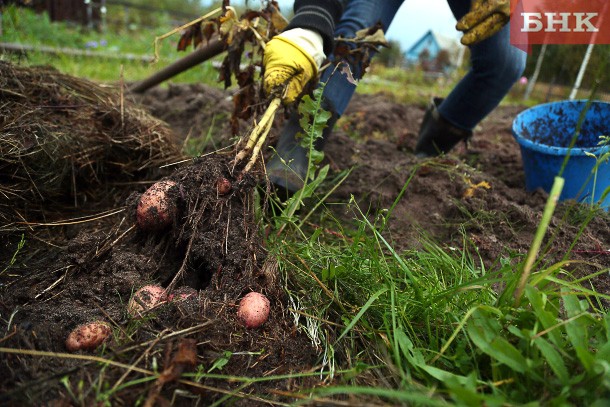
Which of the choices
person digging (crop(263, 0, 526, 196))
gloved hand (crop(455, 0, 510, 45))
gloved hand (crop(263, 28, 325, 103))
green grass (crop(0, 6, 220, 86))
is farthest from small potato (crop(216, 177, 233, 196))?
green grass (crop(0, 6, 220, 86))

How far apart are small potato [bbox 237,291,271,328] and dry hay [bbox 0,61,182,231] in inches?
35.9

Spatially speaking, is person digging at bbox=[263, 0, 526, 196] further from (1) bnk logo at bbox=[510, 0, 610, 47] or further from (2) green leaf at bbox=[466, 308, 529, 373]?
(2) green leaf at bbox=[466, 308, 529, 373]

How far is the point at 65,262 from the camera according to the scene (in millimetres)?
1386

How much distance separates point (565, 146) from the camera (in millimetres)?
2432

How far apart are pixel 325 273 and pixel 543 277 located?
59 centimetres

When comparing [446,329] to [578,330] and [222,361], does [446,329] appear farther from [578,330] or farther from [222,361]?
[222,361]

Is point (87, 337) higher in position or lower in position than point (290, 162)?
lower

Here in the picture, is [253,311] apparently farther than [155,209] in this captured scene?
No

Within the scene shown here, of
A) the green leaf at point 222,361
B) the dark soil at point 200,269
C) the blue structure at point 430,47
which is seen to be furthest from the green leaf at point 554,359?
the blue structure at point 430,47

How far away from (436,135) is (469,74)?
404 mm

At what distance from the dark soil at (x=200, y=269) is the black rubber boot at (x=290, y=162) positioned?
0.85 feet

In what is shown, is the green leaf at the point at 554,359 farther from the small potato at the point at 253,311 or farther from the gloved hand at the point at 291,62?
the gloved hand at the point at 291,62

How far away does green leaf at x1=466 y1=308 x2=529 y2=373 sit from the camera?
3.23 feet

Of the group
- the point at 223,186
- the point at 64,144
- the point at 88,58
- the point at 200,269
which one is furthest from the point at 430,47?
the point at 200,269
